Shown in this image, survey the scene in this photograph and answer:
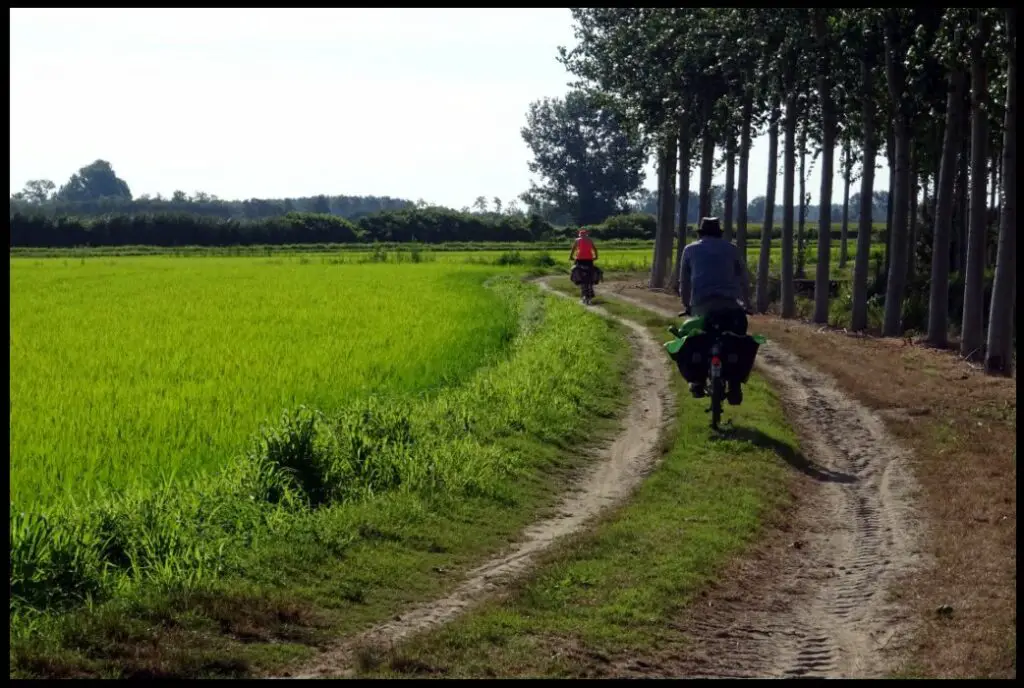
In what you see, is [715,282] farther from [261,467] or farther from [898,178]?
[898,178]

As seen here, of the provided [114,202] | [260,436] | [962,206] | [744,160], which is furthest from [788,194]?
[114,202]

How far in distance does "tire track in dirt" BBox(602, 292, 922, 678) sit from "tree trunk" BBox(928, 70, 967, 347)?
1222cm

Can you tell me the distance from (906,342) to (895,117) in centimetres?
458

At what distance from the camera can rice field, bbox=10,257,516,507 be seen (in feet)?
39.3

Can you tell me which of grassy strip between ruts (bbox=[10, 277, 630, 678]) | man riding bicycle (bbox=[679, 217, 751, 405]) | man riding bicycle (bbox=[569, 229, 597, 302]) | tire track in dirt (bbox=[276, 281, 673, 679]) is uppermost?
man riding bicycle (bbox=[679, 217, 751, 405])

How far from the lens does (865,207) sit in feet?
96.7

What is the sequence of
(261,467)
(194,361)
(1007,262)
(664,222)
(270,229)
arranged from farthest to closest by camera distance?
(270,229) < (664,222) < (1007,262) < (194,361) < (261,467)

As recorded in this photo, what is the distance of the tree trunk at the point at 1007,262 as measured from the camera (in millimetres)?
20922

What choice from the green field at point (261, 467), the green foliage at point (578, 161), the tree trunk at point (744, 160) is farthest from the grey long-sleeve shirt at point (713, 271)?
the green foliage at point (578, 161)

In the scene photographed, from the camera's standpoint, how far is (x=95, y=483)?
35.6 feet

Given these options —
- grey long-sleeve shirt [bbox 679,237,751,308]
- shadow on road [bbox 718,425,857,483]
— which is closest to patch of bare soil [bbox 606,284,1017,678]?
shadow on road [bbox 718,425,857,483]

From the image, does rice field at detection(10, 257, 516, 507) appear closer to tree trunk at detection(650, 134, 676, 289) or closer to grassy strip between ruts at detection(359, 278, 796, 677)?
grassy strip between ruts at detection(359, 278, 796, 677)

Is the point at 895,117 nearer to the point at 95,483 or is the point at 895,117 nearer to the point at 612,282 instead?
the point at 95,483

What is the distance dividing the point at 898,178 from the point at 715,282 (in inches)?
598
